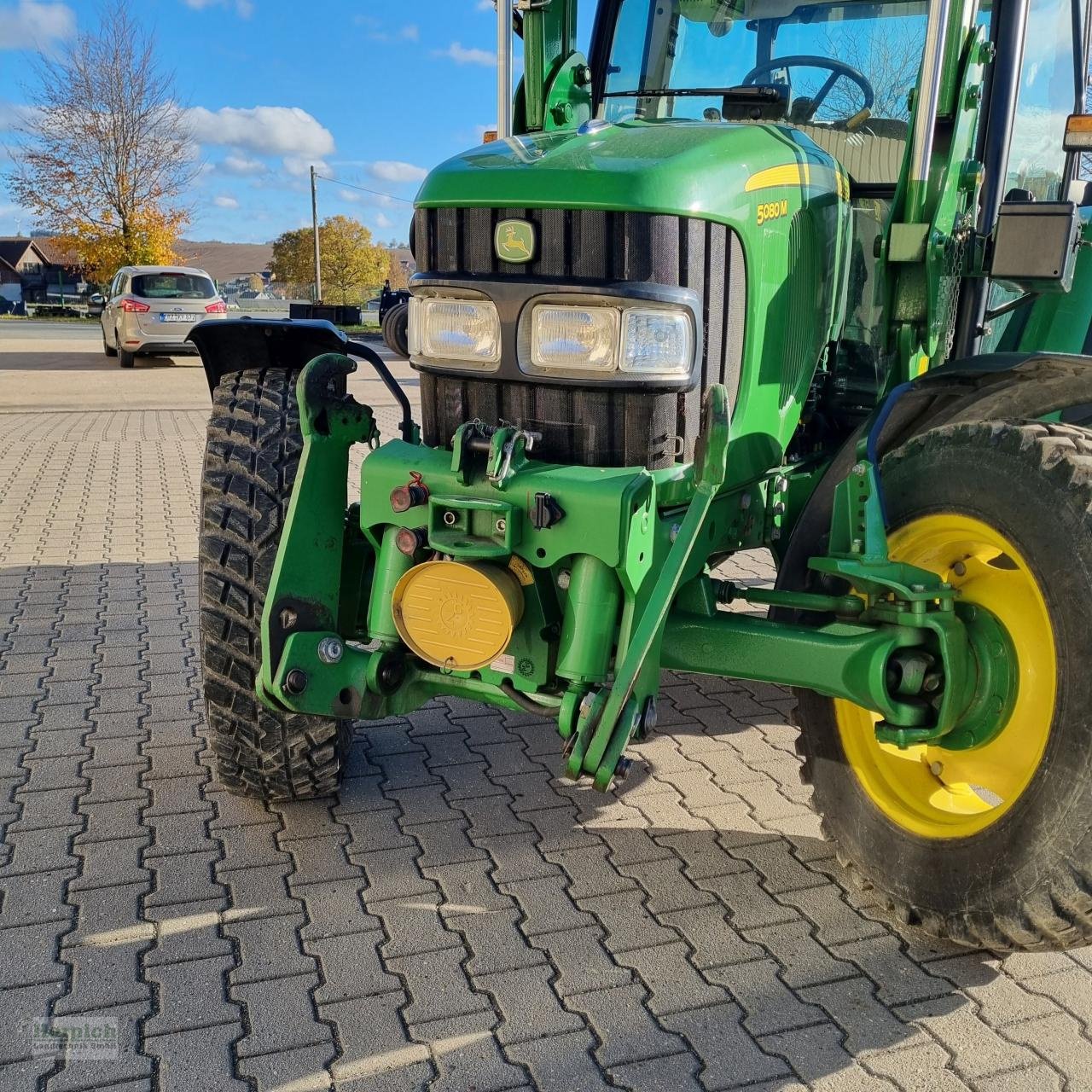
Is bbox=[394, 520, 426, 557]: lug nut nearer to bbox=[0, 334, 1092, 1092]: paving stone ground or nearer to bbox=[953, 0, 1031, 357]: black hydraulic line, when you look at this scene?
bbox=[0, 334, 1092, 1092]: paving stone ground

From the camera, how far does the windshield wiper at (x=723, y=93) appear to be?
11.9ft

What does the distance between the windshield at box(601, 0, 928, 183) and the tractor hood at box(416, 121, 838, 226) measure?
0.67m

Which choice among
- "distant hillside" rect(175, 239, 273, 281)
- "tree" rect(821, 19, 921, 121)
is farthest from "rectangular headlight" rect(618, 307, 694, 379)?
"distant hillside" rect(175, 239, 273, 281)

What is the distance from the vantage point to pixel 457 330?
9.20 ft

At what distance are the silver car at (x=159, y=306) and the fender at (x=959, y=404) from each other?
16.4 m

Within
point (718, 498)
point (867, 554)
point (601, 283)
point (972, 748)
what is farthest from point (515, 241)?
point (972, 748)


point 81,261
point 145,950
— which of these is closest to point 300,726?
point 145,950

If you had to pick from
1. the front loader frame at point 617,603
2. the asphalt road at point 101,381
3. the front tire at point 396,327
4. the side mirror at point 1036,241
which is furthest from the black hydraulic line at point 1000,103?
the asphalt road at point 101,381

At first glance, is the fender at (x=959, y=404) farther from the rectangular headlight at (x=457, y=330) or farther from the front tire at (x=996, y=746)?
the rectangular headlight at (x=457, y=330)

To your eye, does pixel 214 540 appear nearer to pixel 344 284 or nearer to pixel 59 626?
pixel 59 626

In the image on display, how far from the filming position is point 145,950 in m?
2.72

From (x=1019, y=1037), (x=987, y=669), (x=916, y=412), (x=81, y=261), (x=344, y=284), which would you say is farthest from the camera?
(x=344, y=284)

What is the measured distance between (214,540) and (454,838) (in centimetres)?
106

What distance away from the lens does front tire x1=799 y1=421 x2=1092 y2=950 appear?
7.77ft
